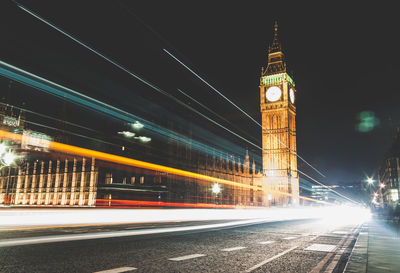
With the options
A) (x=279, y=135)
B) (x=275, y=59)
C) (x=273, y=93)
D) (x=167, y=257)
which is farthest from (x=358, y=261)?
(x=275, y=59)

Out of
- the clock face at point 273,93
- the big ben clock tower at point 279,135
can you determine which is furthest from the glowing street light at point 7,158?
the clock face at point 273,93

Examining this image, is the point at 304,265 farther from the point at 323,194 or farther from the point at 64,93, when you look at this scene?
the point at 323,194

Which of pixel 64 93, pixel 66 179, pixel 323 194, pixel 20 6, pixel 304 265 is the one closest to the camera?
pixel 304 265

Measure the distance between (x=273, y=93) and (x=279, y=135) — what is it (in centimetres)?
1098

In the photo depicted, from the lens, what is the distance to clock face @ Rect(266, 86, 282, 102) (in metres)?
78.4

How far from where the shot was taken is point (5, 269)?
4.61 meters

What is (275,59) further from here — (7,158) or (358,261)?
(358,261)

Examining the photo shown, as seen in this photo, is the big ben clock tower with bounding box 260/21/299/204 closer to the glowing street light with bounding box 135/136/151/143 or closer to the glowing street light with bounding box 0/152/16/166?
→ the glowing street light with bounding box 135/136/151/143

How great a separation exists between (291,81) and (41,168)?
6801 cm

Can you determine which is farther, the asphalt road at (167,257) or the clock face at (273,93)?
the clock face at (273,93)

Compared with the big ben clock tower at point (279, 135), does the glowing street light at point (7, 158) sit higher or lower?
lower

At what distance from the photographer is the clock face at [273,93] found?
7836 cm

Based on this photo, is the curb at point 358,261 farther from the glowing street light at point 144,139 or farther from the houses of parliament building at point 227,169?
the houses of parliament building at point 227,169

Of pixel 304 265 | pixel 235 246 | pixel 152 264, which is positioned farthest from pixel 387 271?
pixel 152 264
